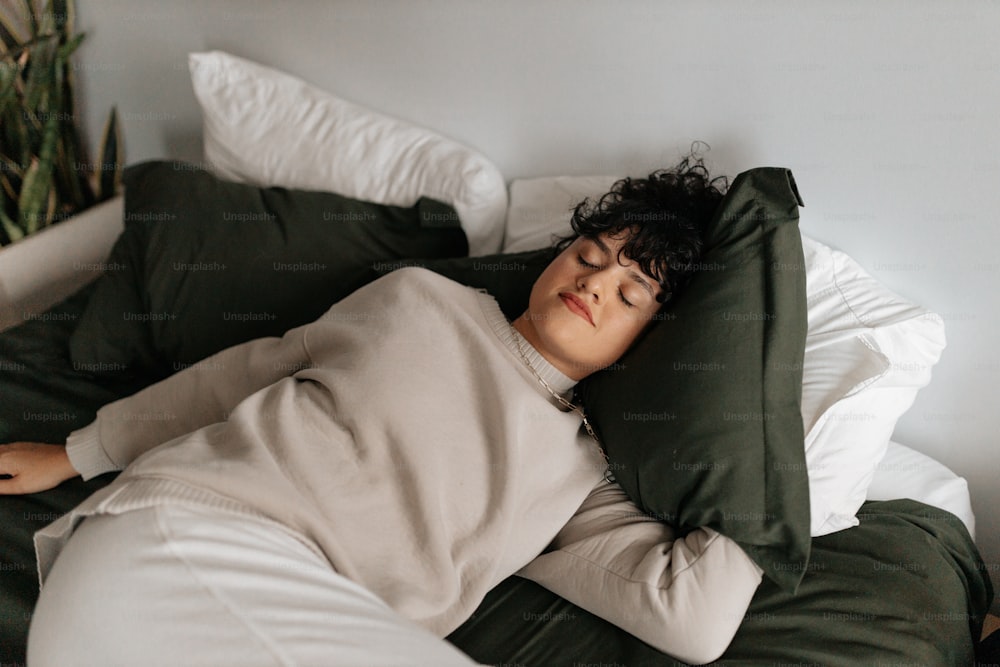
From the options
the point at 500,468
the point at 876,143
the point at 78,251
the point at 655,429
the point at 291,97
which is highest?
the point at 876,143

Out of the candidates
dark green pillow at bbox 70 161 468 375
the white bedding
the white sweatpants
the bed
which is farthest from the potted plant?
the white bedding

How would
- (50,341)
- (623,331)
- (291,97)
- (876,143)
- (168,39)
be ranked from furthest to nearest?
1. (168,39)
2. (291,97)
3. (50,341)
4. (876,143)
5. (623,331)

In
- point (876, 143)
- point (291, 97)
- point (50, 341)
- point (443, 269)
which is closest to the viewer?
point (876, 143)

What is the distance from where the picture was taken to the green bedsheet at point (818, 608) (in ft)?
3.72

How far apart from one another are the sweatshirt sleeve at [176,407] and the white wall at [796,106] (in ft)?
2.53

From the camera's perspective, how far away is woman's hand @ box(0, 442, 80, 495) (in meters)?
1.36

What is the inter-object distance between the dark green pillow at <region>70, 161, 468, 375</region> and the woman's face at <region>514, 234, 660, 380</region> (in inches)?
18.1

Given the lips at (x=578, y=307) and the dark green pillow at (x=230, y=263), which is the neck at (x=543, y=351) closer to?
the lips at (x=578, y=307)

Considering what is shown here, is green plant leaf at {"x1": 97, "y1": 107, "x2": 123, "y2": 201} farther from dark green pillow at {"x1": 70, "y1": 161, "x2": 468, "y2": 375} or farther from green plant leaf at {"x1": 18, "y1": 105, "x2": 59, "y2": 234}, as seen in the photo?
dark green pillow at {"x1": 70, "y1": 161, "x2": 468, "y2": 375}

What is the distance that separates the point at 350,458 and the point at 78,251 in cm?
153

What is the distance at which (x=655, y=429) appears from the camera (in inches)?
47.6

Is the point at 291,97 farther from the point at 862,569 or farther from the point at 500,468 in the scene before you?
the point at 862,569

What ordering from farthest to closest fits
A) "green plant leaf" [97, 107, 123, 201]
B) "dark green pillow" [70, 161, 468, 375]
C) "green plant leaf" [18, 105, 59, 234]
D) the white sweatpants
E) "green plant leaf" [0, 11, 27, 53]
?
"green plant leaf" [97, 107, 123, 201]
"green plant leaf" [0, 11, 27, 53]
"green plant leaf" [18, 105, 59, 234]
"dark green pillow" [70, 161, 468, 375]
the white sweatpants

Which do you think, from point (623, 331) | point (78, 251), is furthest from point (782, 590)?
point (78, 251)
